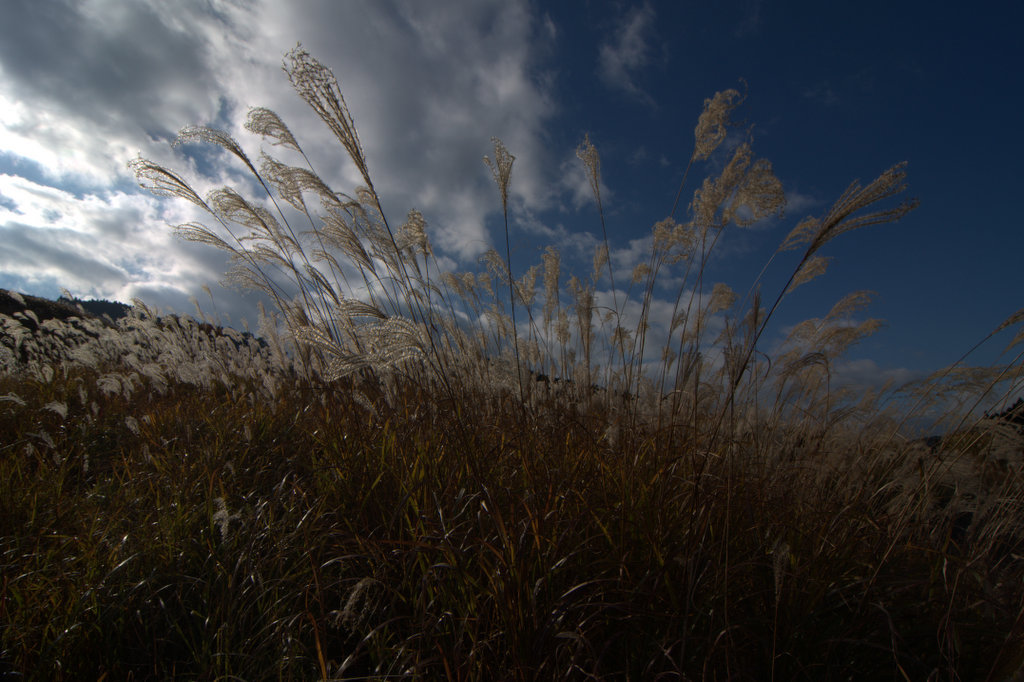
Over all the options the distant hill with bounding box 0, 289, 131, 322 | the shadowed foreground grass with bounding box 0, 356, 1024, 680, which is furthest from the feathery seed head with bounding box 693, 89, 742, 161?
the distant hill with bounding box 0, 289, 131, 322

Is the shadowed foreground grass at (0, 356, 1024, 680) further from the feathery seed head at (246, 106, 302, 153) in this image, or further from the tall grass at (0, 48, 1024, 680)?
the feathery seed head at (246, 106, 302, 153)

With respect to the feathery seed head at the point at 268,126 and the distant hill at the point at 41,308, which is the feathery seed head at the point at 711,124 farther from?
the distant hill at the point at 41,308

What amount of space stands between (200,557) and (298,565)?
1.54 feet

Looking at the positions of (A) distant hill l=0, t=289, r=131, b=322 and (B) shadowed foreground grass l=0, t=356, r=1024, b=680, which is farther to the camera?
(A) distant hill l=0, t=289, r=131, b=322

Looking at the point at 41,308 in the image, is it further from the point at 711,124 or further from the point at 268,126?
the point at 711,124

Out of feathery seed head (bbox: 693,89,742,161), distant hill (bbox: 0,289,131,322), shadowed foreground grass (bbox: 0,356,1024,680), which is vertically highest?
feathery seed head (bbox: 693,89,742,161)

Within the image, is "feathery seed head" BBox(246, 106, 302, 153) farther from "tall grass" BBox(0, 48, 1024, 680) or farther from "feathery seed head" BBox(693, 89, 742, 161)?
"feathery seed head" BBox(693, 89, 742, 161)

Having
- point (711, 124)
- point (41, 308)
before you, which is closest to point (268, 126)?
point (711, 124)

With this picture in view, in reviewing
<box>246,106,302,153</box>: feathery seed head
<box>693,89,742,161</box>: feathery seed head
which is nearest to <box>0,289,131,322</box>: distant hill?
<box>246,106,302,153</box>: feathery seed head

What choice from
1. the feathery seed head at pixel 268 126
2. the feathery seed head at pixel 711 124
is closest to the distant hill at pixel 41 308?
the feathery seed head at pixel 268 126

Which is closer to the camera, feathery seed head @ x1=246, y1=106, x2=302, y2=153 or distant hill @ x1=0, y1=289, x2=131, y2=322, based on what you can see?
feathery seed head @ x1=246, y1=106, x2=302, y2=153

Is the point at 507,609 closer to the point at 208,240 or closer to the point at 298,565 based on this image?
the point at 298,565

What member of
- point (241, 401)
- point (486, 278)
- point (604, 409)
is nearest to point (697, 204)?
point (604, 409)

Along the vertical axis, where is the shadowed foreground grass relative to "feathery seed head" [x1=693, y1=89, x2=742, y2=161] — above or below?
below
